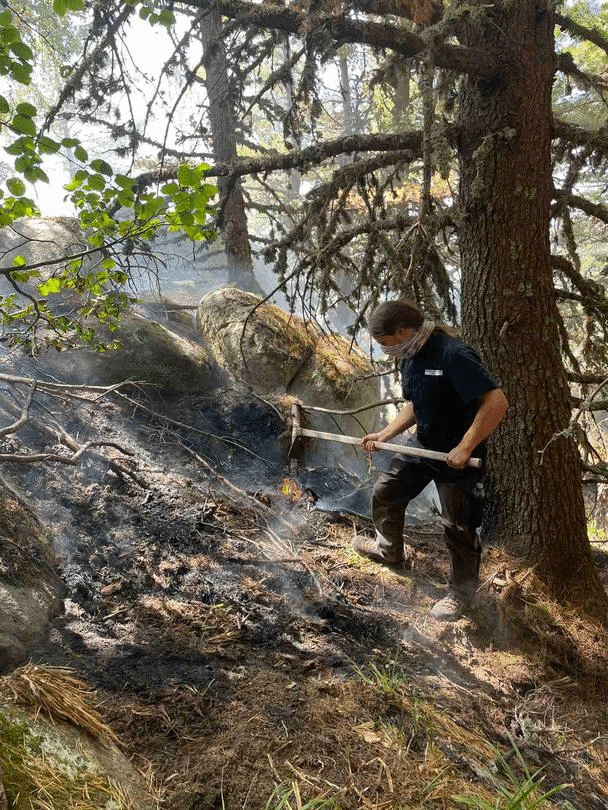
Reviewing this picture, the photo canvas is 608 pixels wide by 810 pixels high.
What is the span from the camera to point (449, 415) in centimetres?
355

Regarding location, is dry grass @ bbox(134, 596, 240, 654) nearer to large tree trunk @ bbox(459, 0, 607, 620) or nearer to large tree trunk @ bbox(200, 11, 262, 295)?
large tree trunk @ bbox(459, 0, 607, 620)

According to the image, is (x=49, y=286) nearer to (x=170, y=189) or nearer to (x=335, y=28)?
(x=170, y=189)

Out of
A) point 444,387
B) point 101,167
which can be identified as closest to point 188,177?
point 101,167

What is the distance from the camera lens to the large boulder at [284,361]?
7.80m

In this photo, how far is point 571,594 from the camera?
3.91 m

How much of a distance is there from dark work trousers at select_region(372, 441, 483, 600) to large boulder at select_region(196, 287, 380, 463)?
319 cm

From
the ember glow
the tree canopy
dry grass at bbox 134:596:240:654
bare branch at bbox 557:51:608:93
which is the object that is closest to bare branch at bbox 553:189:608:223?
the tree canopy

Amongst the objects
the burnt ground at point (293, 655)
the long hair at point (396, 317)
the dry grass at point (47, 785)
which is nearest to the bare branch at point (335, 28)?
the long hair at point (396, 317)

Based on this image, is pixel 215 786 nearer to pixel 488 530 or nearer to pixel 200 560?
pixel 200 560

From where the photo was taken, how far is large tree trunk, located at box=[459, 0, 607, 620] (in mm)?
3920

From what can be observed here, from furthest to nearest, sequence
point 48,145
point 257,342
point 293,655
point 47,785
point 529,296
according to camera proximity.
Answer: point 257,342 < point 529,296 < point 293,655 < point 48,145 < point 47,785

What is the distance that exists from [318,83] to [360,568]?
171 inches

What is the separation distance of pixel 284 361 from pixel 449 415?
4.68m

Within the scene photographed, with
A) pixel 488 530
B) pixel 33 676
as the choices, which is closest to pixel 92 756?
pixel 33 676
